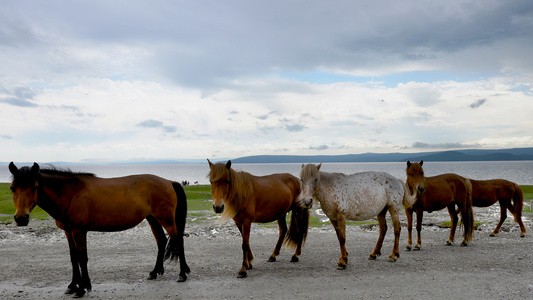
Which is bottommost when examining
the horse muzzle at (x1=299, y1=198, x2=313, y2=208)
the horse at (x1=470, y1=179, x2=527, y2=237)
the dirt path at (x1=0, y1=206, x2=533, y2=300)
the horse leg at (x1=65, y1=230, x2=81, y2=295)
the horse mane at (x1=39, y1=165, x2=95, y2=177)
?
the dirt path at (x1=0, y1=206, x2=533, y2=300)

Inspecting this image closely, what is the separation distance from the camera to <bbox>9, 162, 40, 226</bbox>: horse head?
21.8ft

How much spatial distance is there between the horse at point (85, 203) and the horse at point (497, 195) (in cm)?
1119

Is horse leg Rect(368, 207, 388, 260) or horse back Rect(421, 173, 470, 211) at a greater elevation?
horse back Rect(421, 173, 470, 211)

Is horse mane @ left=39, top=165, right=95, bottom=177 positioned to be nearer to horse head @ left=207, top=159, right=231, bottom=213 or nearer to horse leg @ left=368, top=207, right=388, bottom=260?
horse head @ left=207, top=159, right=231, bottom=213

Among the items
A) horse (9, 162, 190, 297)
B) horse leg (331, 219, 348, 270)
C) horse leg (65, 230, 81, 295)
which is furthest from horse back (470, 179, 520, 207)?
horse leg (65, 230, 81, 295)

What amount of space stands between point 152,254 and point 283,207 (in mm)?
4443

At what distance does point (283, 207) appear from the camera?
31.7ft

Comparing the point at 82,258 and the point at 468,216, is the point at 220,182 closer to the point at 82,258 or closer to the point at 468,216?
the point at 82,258

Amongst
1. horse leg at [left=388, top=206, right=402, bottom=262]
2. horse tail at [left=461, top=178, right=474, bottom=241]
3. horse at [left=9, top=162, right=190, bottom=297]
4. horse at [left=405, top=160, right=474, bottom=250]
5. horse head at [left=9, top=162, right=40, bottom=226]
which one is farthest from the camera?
horse tail at [left=461, top=178, right=474, bottom=241]

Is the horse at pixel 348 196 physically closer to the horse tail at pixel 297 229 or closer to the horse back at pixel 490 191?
the horse tail at pixel 297 229

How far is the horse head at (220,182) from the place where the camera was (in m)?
8.16

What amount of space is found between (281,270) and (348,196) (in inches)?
103

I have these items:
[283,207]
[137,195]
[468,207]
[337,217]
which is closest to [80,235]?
[137,195]

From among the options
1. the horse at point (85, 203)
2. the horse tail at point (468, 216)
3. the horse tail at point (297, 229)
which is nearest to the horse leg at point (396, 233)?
the horse tail at point (297, 229)
